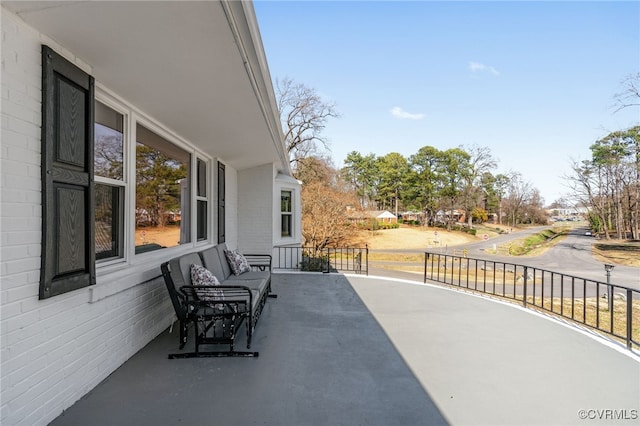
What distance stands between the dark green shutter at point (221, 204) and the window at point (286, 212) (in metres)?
2.06

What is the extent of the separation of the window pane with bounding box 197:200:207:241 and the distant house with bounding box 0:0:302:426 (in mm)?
1478

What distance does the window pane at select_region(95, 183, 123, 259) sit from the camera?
2.48 meters

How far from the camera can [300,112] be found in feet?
57.9

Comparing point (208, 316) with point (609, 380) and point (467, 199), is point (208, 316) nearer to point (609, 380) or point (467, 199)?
point (609, 380)

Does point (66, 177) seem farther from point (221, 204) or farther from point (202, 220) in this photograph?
point (221, 204)

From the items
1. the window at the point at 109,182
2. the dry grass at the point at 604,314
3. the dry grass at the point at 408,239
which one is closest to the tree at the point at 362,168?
the dry grass at the point at 408,239

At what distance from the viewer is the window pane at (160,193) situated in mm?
3195

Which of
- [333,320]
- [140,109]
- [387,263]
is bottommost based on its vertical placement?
[387,263]

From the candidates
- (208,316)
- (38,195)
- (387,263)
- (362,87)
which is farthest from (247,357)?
(387,263)

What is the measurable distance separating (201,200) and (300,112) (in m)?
13.9

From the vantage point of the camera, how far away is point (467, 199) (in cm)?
3191

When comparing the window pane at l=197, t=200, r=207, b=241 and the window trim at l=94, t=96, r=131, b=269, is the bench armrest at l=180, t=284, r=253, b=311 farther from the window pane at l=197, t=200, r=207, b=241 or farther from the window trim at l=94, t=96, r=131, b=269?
the window pane at l=197, t=200, r=207, b=241

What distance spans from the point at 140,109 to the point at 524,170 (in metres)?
44.4

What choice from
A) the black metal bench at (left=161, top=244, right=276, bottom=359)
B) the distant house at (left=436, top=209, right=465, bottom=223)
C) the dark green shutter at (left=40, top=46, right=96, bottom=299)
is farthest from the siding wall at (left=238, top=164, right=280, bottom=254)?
the distant house at (left=436, top=209, right=465, bottom=223)
